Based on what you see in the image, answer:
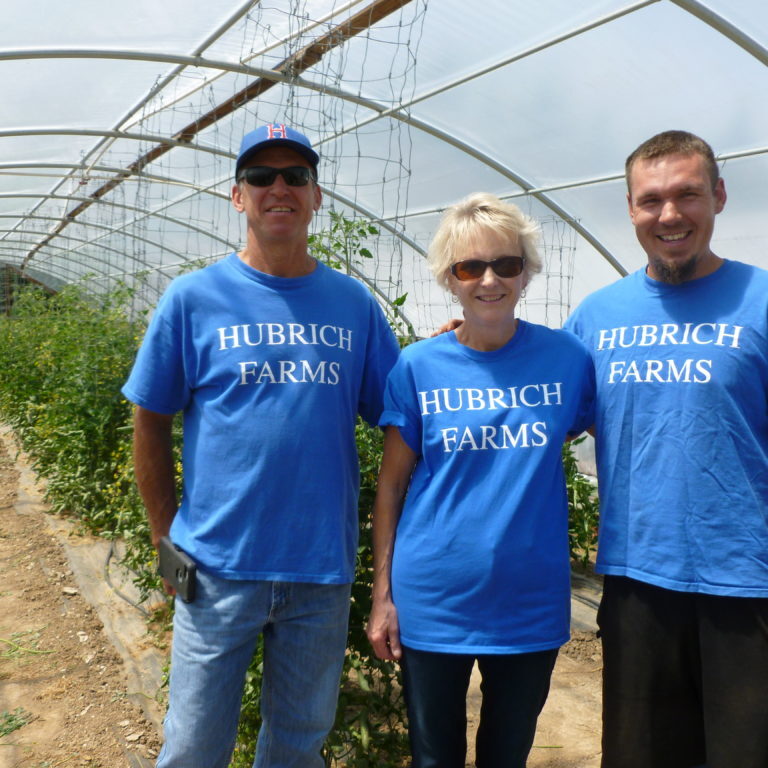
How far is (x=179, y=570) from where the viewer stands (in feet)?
5.41

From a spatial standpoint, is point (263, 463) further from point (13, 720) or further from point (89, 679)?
point (89, 679)

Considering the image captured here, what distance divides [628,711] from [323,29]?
178 inches

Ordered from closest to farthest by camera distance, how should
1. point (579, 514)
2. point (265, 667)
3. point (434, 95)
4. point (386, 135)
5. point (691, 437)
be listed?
point (691, 437) → point (265, 667) → point (579, 514) → point (434, 95) → point (386, 135)

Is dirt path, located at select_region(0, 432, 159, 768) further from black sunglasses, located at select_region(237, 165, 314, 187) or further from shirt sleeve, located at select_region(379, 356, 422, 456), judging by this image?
black sunglasses, located at select_region(237, 165, 314, 187)

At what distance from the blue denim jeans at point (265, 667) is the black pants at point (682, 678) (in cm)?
66

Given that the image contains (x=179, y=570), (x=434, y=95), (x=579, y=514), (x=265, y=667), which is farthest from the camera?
(x=434, y=95)

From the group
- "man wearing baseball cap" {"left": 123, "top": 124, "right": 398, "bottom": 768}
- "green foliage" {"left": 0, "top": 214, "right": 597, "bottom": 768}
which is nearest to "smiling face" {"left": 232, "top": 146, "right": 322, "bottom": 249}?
"man wearing baseball cap" {"left": 123, "top": 124, "right": 398, "bottom": 768}

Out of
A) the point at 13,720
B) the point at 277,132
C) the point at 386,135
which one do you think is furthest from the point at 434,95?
the point at 13,720

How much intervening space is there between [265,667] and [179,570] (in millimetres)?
345


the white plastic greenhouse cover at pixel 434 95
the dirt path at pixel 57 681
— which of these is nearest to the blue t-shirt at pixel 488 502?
the white plastic greenhouse cover at pixel 434 95

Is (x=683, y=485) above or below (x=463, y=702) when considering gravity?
above

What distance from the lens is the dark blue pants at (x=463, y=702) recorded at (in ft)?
5.23

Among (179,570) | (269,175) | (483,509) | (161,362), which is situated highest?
(269,175)

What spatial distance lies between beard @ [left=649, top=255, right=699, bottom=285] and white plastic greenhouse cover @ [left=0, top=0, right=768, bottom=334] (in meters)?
1.52
